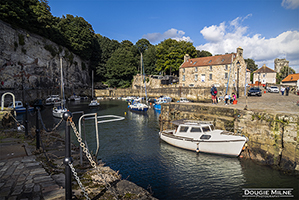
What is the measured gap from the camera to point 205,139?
15.6 meters

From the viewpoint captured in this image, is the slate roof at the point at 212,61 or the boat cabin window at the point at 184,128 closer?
the boat cabin window at the point at 184,128

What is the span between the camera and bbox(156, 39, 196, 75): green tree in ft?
226

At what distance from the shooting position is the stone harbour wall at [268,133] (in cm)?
1227

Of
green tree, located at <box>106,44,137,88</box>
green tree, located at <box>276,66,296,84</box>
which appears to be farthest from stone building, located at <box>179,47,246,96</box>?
green tree, located at <box>276,66,296,84</box>

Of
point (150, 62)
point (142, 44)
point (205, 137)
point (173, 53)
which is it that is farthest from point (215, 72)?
point (142, 44)

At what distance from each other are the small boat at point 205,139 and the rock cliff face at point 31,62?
139ft

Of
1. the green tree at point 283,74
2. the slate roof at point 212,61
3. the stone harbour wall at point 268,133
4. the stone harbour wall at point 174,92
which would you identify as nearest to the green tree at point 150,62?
the stone harbour wall at point 174,92

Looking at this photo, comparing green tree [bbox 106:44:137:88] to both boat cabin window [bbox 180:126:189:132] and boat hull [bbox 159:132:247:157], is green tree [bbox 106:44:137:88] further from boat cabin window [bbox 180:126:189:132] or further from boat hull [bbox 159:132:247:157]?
boat hull [bbox 159:132:247:157]

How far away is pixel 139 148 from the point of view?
17.6m

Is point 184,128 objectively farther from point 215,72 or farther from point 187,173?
point 215,72

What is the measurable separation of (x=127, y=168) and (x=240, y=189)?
775 centimetres

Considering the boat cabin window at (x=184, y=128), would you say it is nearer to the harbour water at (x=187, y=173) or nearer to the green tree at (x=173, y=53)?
the harbour water at (x=187, y=173)

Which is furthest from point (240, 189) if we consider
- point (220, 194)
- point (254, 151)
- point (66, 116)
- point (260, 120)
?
point (66, 116)

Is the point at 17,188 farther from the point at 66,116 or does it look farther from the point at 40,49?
the point at 40,49
